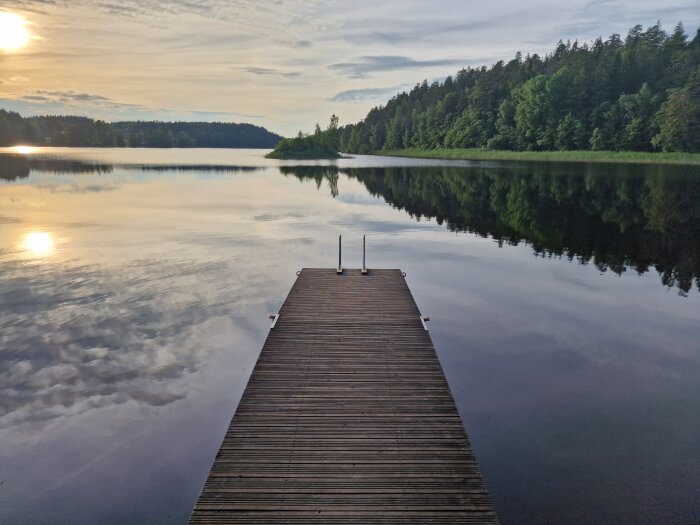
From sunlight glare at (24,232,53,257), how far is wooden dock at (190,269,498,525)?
67.1 ft

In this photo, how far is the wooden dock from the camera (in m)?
7.86

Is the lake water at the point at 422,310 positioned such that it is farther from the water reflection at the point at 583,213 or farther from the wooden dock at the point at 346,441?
the wooden dock at the point at 346,441

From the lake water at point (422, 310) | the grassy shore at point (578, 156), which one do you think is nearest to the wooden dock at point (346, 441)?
the lake water at point (422, 310)

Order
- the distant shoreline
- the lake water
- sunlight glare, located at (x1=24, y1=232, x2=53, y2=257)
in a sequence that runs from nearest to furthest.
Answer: the lake water → sunlight glare, located at (x1=24, y1=232, x2=53, y2=257) → the distant shoreline

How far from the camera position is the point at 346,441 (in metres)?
9.52

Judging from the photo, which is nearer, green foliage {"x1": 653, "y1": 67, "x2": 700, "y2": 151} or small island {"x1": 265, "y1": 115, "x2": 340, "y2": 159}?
green foliage {"x1": 653, "y1": 67, "x2": 700, "y2": 151}

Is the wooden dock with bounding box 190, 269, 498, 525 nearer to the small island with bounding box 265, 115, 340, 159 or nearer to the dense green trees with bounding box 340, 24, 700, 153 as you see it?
the dense green trees with bounding box 340, 24, 700, 153

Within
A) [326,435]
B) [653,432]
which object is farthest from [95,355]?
[653,432]

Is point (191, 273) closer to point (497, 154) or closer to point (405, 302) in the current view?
point (405, 302)

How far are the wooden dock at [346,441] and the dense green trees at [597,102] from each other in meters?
114

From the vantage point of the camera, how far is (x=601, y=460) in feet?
33.0

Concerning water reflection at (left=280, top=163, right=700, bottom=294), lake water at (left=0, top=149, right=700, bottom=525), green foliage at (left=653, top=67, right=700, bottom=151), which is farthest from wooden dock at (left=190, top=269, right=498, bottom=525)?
green foliage at (left=653, top=67, right=700, bottom=151)

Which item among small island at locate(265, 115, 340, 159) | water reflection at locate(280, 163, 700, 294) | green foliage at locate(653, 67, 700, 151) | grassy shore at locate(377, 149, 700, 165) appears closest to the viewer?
water reflection at locate(280, 163, 700, 294)

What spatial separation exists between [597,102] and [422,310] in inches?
5237
